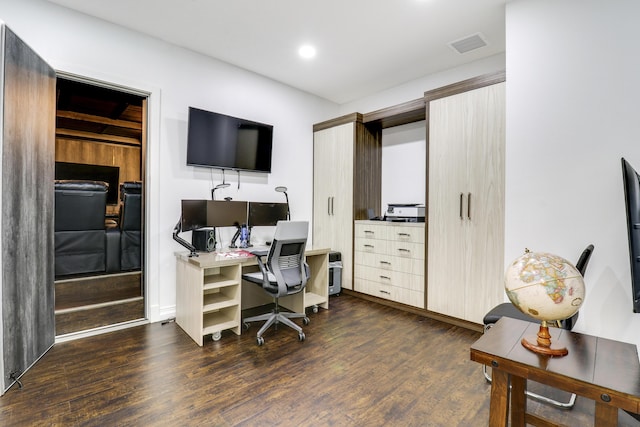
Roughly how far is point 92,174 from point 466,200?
7.26 meters

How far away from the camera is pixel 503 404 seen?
4.03 ft

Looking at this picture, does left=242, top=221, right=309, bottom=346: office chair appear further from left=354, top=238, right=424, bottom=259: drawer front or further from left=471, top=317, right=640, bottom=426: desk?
left=471, top=317, right=640, bottom=426: desk

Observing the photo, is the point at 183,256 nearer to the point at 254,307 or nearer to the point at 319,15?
the point at 254,307

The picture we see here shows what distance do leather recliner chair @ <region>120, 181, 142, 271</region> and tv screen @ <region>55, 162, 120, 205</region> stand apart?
3208mm

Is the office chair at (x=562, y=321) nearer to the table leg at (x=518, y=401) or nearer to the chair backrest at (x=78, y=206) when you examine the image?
the table leg at (x=518, y=401)

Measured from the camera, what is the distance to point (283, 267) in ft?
9.29

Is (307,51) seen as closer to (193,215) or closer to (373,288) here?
(193,215)

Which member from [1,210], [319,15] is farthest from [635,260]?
[1,210]

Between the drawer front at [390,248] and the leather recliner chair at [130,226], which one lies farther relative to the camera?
the leather recliner chair at [130,226]

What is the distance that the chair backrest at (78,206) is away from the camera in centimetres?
350

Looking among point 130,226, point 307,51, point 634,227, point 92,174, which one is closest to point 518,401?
point 634,227

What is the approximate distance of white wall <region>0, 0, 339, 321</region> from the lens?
2605mm

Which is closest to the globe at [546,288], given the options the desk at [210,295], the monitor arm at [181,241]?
the desk at [210,295]

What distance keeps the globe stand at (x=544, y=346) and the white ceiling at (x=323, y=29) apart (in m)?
2.56
